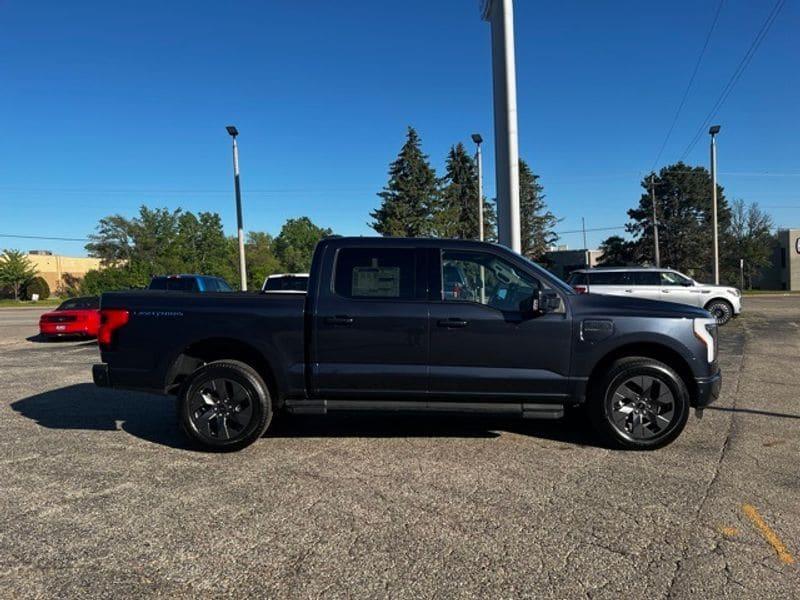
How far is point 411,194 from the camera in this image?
49.1 meters

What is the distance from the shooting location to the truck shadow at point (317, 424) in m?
5.82

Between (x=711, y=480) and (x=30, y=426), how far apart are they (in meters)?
6.80

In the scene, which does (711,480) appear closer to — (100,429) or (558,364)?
(558,364)

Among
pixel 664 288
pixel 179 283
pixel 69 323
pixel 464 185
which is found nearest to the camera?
pixel 179 283

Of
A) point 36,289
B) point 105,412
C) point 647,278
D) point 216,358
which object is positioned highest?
point 36,289

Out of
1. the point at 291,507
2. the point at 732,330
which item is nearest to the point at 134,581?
the point at 291,507

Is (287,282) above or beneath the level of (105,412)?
above

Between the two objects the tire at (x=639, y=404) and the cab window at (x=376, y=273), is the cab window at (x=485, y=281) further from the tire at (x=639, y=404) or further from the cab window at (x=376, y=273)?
the tire at (x=639, y=404)

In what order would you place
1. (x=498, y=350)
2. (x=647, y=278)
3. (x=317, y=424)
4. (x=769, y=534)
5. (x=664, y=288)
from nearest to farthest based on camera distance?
(x=769, y=534) → (x=498, y=350) → (x=317, y=424) → (x=664, y=288) → (x=647, y=278)

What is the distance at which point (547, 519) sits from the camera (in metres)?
3.82

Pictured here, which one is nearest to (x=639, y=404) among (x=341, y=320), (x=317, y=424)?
(x=341, y=320)

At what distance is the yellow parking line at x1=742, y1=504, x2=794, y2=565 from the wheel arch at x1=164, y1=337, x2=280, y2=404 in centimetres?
387

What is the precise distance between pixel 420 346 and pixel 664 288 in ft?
51.1

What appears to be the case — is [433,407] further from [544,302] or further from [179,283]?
[179,283]
